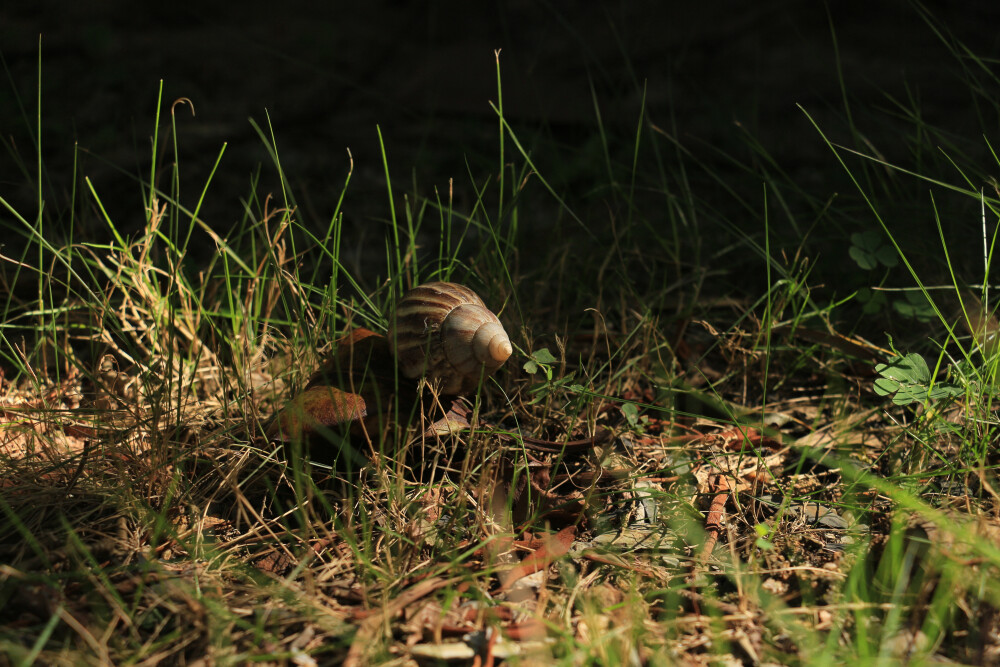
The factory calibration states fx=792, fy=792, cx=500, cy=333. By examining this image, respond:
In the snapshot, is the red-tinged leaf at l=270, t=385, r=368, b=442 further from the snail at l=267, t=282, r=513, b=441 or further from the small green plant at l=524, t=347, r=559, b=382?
the small green plant at l=524, t=347, r=559, b=382

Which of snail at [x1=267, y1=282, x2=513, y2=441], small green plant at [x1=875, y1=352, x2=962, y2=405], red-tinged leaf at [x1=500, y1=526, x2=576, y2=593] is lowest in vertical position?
red-tinged leaf at [x1=500, y1=526, x2=576, y2=593]

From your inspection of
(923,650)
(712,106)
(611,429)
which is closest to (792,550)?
(923,650)

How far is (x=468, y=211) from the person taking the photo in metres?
3.08

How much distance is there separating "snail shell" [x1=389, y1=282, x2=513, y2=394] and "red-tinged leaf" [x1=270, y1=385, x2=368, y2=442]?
156 mm

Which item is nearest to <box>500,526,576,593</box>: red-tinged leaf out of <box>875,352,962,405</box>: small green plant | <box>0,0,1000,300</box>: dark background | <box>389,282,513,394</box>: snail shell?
<box>389,282,513,394</box>: snail shell

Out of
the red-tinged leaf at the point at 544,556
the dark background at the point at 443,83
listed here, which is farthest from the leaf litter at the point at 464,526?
the dark background at the point at 443,83

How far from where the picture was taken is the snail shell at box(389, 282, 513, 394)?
1.67 meters

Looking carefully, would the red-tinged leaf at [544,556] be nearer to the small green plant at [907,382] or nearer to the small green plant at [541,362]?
the small green plant at [541,362]

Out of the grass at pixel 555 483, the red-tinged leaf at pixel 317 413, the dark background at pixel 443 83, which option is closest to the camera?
the grass at pixel 555 483

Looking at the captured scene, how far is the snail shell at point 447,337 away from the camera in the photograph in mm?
1670

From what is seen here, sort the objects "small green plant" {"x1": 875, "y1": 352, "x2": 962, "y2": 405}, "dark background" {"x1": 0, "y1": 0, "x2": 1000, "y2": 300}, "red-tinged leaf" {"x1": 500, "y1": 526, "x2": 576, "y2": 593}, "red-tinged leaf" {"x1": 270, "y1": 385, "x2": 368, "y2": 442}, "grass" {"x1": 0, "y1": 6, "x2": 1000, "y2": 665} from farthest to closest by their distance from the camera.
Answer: "dark background" {"x1": 0, "y1": 0, "x2": 1000, "y2": 300} < "small green plant" {"x1": 875, "y1": 352, "x2": 962, "y2": 405} < "red-tinged leaf" {"x1": 270, "y1": 385, "x2": 368, "y2": 442} < "red-tinged leaf" {"x1": 500, "y1": 526, "x2": 576, "y2": 593} < "grass" {"x1": 0, "y1": 6, "x2": 1000, "y2": 665}

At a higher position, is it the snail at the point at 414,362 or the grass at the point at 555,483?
the snail at the point at 414,362

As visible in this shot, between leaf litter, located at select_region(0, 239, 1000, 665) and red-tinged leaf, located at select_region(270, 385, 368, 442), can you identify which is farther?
red-tinged leaf, located at select_region(270, 385, 368, 442)

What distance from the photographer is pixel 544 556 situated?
1.51m
